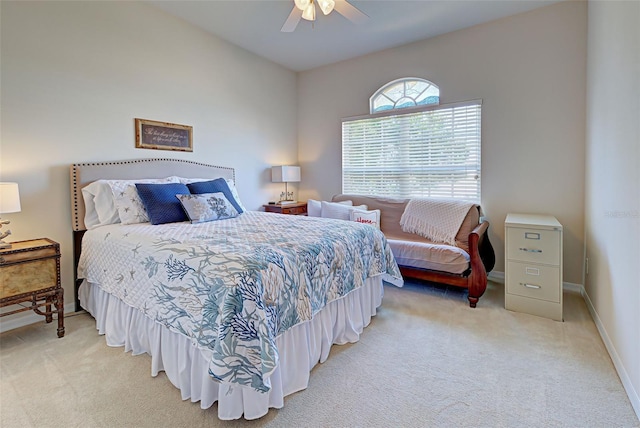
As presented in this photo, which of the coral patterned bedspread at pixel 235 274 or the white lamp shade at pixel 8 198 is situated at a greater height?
the white lamp shade at pixel 8 198

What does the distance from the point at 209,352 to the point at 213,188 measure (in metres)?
2.07

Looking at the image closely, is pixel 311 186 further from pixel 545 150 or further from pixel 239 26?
pixel 545 150

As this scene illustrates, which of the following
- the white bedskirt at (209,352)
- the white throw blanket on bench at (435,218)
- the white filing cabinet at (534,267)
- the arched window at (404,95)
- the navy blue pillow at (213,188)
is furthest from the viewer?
the arched window at (404,95)

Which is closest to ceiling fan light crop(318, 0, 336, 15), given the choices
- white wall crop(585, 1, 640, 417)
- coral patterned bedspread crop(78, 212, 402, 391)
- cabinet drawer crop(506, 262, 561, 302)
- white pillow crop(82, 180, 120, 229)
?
coral patterned bedspread crop(78, 212, 402, 391)

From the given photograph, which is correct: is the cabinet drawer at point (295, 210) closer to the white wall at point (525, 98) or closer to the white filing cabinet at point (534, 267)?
the white wall at point (525, 98)

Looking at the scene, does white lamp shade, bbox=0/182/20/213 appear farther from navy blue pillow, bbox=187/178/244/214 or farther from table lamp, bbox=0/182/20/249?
navy blue pillow, bbox=187/178/244/214

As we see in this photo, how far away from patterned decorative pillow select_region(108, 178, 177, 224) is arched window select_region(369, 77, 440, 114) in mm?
3118

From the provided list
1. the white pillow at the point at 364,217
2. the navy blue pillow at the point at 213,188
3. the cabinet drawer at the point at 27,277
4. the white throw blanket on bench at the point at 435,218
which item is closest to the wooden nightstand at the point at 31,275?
the cabinet drawer at the point at 27,277

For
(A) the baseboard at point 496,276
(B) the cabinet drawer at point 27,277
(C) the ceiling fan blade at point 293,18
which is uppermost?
(C) the ceiling fan blade at point 293,18

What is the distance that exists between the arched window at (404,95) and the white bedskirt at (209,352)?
2.58 meters

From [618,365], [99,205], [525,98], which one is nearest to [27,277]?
[99,205]

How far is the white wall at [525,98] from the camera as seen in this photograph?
313cm

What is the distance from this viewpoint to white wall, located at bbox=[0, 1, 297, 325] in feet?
8.07

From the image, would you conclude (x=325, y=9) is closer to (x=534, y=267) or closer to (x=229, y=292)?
(x=229, y=292)
